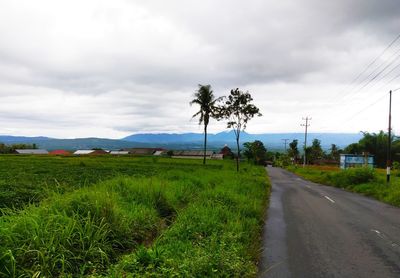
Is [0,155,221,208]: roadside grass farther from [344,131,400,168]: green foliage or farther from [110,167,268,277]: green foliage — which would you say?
[344,131,400,168]: green foliage

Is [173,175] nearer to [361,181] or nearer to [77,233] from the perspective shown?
[77,233]

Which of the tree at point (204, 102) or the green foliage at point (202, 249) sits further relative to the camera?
the tree at point (204, 102)

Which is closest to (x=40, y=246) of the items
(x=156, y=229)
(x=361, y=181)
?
(x=156, y=229)

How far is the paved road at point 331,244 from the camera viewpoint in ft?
22.9

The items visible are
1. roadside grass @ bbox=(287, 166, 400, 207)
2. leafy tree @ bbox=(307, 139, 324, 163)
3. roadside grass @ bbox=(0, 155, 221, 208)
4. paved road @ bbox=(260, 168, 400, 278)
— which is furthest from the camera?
leafy tree @ bbox=(307, 139, 324, 163)

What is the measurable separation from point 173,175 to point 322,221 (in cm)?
968

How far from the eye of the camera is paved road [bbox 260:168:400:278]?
6980 millimetres

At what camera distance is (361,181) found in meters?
30.2

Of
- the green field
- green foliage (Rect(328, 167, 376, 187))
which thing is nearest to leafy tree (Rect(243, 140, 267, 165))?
green foliage (Rect(328, 167, 376, 187))

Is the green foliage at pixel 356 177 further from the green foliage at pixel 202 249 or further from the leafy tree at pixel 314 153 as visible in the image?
the leafy tree at pixel 314 153

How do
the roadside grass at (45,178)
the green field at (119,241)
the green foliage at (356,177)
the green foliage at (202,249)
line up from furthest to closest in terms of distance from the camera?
the green foliage at (356,177)
the roadside grass at (45,178)
the green foliage at (202,249)
the green field at (119,241)

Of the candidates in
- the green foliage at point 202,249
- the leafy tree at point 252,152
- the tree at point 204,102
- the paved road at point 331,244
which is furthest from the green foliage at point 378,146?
the green foliage at point 202,249

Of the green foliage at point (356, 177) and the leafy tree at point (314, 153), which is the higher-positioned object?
the leafy tree at point (314, 153)

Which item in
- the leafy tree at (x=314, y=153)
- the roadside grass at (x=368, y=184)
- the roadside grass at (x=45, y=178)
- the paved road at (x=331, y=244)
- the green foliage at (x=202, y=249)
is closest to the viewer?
the green foliage at (x=202, y=249)
